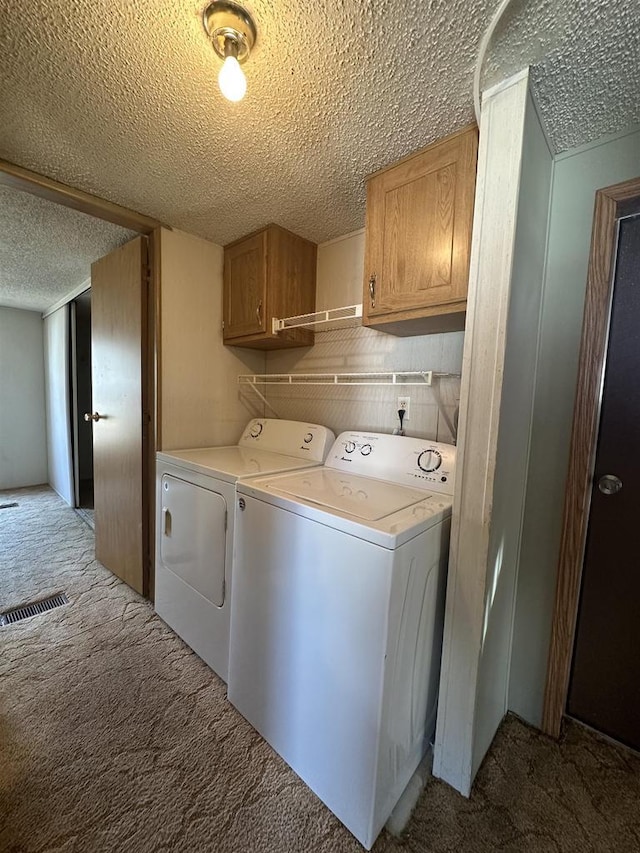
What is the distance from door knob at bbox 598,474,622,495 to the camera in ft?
3.97

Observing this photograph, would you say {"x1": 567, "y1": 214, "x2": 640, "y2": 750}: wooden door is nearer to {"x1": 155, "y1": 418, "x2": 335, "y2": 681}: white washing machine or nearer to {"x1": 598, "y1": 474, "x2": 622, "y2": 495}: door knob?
{"x1": 598, "y1": 474, "x2": 622, "y2": 495}: door knob

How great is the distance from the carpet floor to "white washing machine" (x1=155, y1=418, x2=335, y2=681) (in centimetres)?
19

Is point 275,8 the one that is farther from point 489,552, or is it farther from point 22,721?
point 22,721

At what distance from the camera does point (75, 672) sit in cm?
152

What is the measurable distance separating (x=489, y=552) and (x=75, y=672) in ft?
6.05

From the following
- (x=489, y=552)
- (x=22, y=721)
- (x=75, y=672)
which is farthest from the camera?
(x=75, y=672)

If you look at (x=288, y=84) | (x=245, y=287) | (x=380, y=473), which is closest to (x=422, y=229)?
(x=288, y=84)

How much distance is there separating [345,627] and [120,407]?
6.33 ft

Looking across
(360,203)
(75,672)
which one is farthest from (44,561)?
(360,203)

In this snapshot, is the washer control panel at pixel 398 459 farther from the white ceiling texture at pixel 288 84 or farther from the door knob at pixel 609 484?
the white ceiling texture at pixel 288 84

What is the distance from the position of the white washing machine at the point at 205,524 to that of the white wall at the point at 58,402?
2.59 metres

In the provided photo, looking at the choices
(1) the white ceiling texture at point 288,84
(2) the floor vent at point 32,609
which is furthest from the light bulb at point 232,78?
(2) the floor vent at point 32,609

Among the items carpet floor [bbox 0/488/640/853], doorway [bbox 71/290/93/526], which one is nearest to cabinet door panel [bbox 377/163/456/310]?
carpet floor [bbox 0/488/640/853]

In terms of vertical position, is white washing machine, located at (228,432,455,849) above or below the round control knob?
below
